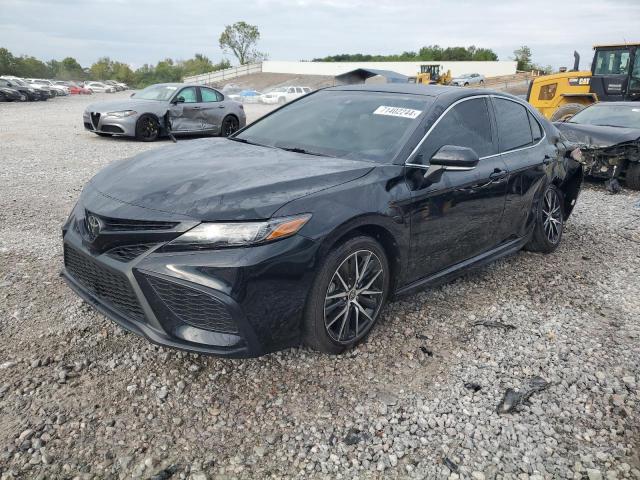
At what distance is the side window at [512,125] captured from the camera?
4.27 metres

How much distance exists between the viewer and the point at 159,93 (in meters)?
13.0

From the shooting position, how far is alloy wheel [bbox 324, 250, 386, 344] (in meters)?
2.98

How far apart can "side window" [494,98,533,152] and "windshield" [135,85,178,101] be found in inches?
395

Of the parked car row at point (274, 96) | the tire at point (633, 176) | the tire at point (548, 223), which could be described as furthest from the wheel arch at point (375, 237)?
the parked car row at point (274, 96)

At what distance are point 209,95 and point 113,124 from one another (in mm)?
2605

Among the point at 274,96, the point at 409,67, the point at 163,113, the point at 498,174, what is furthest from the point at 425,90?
the point at 409,67

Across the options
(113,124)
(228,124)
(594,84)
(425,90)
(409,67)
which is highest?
(425,90)

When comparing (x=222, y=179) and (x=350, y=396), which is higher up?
(x=222, y=179)

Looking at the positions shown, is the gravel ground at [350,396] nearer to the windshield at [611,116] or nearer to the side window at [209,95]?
the windshield at [611,116]

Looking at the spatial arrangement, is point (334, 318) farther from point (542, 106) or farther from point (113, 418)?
point (542, 106)

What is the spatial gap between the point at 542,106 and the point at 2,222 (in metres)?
13.9

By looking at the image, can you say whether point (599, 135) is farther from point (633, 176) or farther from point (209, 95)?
point (209, 95)

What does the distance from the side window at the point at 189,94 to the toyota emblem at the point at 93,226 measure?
422 inches

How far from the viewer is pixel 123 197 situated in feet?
9.38
